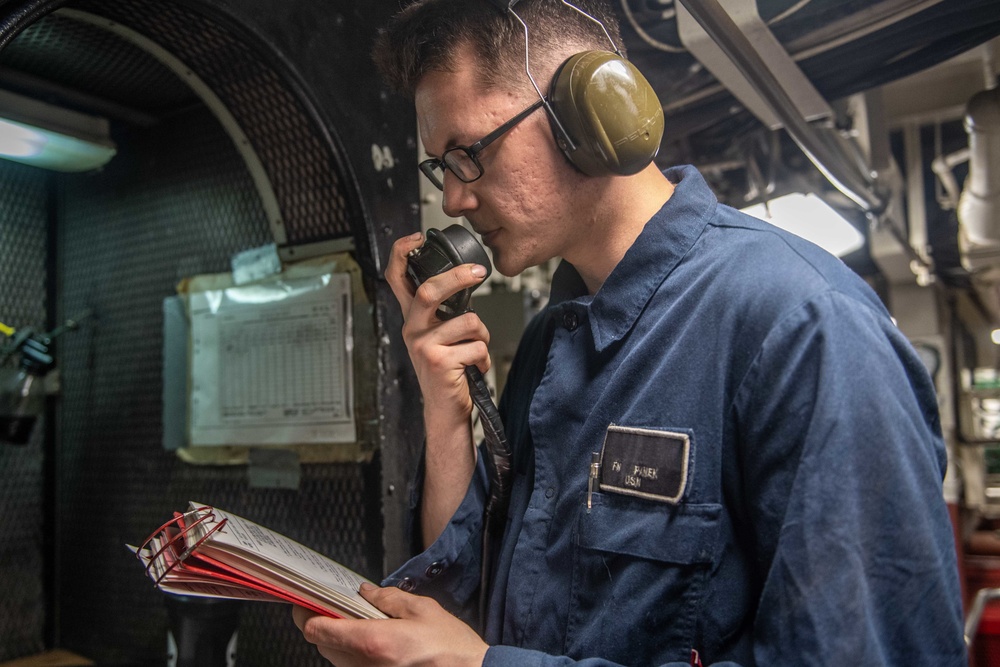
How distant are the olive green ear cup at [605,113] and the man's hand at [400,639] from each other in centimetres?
69

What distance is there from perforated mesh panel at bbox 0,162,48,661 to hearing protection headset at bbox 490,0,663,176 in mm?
1528

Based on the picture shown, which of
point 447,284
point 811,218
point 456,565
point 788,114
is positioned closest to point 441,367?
point 447,284

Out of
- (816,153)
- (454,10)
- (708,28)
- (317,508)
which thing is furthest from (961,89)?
(317,508)

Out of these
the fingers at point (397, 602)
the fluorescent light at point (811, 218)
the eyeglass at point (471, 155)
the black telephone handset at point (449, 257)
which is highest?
the fluorescent light at point (811, 218)

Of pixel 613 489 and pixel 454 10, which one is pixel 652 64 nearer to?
pixel 454 10

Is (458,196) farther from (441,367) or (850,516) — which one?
(850,516)

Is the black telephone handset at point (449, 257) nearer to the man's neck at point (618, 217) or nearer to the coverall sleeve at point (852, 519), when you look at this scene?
the man's neck at point (618, 217)

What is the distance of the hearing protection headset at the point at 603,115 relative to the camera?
39.9 inches

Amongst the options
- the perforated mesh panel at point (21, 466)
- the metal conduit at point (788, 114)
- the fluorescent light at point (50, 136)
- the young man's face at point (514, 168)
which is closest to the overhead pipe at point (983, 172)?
the metal conduit at point (788, 114)

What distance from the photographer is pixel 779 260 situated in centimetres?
92

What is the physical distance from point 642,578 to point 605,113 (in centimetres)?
65

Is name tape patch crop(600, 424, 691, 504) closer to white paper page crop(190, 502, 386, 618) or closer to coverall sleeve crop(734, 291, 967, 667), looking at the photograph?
coverall sleeve crop(734, 291, 967, 667)

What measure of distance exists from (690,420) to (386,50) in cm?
83

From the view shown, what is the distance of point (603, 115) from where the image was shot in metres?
1.01
